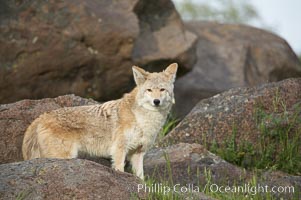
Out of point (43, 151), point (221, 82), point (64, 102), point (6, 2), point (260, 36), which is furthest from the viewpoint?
point (260, 36)

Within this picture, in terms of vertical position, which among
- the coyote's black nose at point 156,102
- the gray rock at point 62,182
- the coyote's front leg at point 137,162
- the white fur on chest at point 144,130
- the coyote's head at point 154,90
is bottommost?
the coyote's front leg at point 137,162

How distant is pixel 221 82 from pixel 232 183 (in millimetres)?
8957

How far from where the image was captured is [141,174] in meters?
10.9

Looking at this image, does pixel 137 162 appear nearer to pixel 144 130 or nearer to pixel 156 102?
pixel 144 130

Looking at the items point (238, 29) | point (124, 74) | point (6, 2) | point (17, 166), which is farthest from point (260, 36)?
point (17, 166)

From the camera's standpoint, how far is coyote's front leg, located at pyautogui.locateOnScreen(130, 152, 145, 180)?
1091 centimetres

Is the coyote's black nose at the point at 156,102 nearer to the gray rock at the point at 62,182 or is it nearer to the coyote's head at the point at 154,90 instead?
the coyote's head at the point at 154,90

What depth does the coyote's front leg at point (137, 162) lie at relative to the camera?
10914 mm

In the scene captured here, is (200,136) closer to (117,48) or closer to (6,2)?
(117,48)

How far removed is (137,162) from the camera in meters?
11.1

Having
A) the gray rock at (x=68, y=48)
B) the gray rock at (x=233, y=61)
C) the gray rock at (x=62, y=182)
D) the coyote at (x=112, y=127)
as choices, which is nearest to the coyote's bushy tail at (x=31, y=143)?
the coyote at (x=112, y=127)

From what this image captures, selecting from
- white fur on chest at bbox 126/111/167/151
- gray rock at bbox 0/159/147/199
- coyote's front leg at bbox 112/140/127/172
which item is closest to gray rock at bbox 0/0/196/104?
white fur on chest at bbox 126/111/167/151

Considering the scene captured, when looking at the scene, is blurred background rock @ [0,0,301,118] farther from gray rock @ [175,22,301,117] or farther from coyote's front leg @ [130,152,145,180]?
coyote's front leg @ [130,152,145,180]

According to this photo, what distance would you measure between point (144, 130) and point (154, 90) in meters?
0.58
